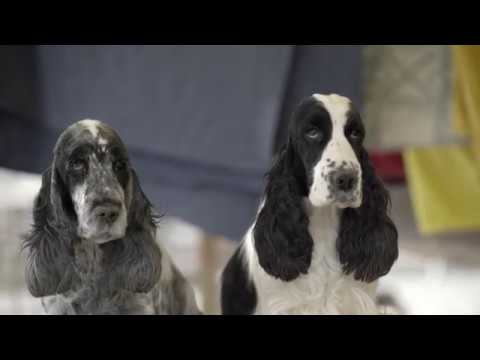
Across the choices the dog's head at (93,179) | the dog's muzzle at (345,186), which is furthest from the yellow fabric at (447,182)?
the dog's head at (93,179)

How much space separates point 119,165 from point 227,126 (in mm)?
793

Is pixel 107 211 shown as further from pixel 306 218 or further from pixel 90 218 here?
pixel 306 218

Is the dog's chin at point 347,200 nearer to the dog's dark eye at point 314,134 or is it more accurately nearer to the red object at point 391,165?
the dog's dark eye at point 314,134

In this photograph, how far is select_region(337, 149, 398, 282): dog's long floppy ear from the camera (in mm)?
799

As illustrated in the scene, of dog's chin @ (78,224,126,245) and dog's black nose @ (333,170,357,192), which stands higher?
dog's black nose @ (333,170,357,192)

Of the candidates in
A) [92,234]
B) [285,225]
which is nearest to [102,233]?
[92,234]

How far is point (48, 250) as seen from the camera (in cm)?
74

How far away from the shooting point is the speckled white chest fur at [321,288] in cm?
82

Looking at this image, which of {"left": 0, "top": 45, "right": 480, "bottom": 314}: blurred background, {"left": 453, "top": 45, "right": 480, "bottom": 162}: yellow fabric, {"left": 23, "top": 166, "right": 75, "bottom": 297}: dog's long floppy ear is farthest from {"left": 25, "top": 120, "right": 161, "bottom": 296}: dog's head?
{"left": 453, "top": 45, "right": 480, "bottom": 162}: yellow fabric

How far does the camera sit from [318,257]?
821 mm

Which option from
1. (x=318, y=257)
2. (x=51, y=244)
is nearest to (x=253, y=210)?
(x=318, y=257)

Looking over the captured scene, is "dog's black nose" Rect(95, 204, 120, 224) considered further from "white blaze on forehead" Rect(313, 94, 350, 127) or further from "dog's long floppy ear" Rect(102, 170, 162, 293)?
"white blaze on forehead" Rect(313, 94, 350, 127)

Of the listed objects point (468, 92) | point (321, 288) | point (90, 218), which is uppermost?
point (468, 92)

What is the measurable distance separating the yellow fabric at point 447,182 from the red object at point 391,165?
1.5 inches
